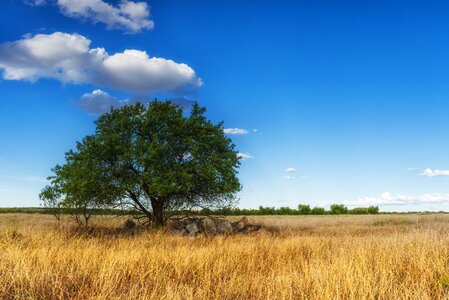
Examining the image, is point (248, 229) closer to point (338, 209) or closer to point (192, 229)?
point (192, 229)

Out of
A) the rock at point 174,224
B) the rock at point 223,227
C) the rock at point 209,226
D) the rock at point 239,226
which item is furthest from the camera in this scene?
the rock at point 239,226

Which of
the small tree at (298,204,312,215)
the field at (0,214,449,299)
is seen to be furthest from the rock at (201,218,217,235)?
the small tree at (298,204,312,215)

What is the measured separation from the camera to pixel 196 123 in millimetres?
27062

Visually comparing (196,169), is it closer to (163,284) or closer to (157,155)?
(157,155)

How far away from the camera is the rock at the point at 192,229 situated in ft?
79.6

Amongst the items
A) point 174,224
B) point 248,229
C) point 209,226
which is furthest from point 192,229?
point 248,229

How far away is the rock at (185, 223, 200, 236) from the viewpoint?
79.6 feet

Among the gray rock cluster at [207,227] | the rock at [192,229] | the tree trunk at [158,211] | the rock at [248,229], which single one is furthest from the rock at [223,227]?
the tree trunk at [158,211]

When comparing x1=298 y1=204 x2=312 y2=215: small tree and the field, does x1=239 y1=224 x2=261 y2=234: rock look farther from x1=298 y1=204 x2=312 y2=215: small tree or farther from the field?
x1=298 y1=204 x2=312 y2=215: small tree

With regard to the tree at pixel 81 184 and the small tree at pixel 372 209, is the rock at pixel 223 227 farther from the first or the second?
the small tree at pixel 372 209

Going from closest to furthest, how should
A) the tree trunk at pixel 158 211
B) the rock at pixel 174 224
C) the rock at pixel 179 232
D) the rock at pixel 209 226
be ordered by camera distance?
the rock at pixel 179 232
the rock at pixel 209 226
the rock at pixel 174 224
the tree trunk at pixel 158 211

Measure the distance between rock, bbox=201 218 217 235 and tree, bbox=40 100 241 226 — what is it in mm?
1577

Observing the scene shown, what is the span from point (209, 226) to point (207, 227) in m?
0.21

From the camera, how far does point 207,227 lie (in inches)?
1006
